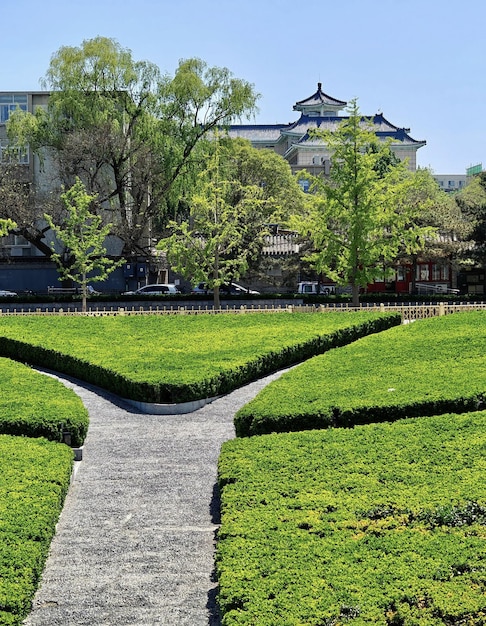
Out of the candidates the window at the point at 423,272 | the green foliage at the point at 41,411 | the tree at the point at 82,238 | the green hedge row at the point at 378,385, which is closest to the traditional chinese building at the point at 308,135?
the window at the point at 423,272

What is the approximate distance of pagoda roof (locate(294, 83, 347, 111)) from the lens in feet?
304

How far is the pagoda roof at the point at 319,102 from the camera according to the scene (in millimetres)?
92562

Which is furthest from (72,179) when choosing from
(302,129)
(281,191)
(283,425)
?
(302,129)

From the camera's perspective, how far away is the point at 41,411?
12.6m

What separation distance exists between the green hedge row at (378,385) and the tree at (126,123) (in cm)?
1971

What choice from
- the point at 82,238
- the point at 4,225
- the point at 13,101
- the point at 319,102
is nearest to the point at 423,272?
the point at 82,238

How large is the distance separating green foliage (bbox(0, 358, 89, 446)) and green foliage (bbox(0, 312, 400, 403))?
6.52ft

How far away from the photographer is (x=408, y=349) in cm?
1756

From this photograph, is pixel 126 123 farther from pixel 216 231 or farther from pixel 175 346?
pixel 175 346

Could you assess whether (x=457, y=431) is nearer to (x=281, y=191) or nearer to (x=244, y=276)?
(x=244, y=276)

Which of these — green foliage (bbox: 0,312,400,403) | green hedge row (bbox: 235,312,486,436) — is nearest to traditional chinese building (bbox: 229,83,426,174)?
green foliage (bbox: 0,312,400,403)

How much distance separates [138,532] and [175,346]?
417 inches

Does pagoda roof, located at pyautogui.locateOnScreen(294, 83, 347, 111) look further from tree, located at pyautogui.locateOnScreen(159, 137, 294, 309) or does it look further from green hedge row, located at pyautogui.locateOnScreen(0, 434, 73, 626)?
green hedge row, located at pyautogui.locateOnScreen(0, 434, 73, 626)

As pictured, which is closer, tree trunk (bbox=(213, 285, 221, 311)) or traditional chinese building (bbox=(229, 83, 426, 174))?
tree trunk (bbox=(213, 285, 221, 311))
